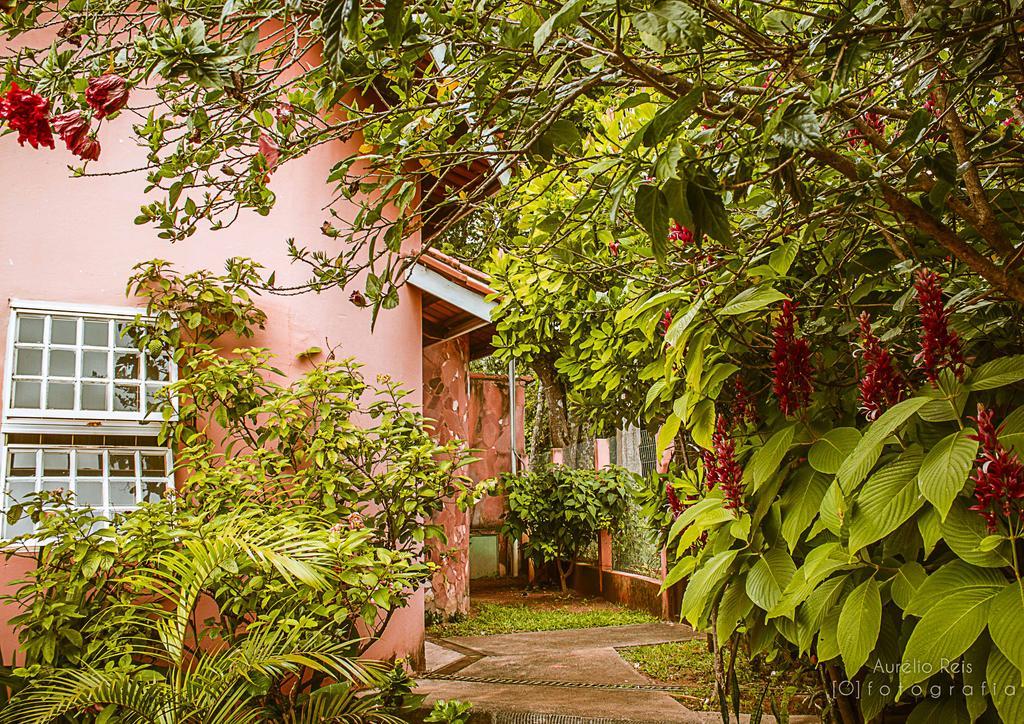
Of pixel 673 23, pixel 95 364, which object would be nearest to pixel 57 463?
pixel 95 364

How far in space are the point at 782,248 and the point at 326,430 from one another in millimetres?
3114

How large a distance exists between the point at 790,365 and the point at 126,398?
→ 3.82 m

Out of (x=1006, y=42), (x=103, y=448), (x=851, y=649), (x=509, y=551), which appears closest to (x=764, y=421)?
(x=851, y=649)

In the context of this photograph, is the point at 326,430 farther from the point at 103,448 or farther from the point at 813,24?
the point at 813,24

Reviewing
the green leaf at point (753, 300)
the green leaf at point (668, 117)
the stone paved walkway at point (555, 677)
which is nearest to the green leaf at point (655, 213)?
the green leaf at point (668, 117)

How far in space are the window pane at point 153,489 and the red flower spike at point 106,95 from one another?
3.07 metres

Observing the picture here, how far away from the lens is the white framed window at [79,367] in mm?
4289

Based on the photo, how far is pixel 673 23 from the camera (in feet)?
4.04

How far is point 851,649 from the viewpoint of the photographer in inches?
71.5

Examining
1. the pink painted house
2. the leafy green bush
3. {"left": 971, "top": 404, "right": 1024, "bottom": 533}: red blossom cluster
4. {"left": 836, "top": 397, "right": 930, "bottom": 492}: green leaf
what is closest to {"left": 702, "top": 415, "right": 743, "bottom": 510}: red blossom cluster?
{"left": 836, "top": 397, "right": 930, "bottom": 492}: green leaf

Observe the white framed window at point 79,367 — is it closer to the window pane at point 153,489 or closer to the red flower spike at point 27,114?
the window pane at point 153,489

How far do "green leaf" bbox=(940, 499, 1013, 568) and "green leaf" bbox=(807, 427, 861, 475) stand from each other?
13.0 inches

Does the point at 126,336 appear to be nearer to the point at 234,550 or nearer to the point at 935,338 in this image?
the point at 234,550

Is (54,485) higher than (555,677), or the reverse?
(54,485)
